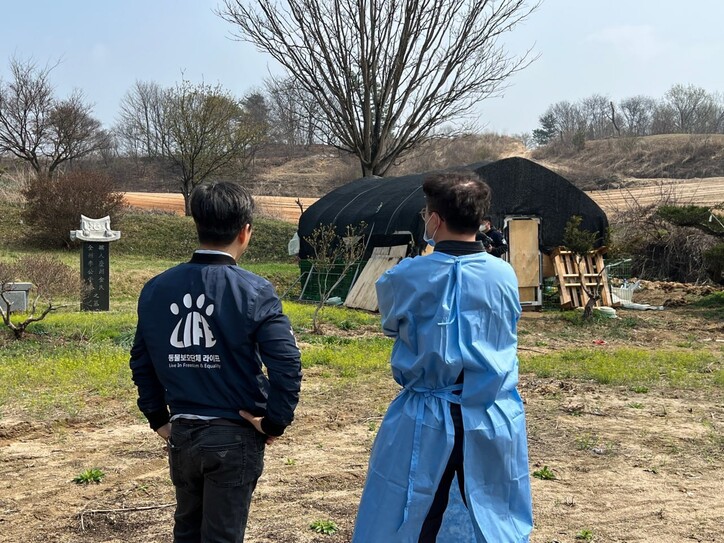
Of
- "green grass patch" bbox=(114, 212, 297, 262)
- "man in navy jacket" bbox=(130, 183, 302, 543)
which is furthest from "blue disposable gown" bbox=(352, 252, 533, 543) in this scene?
"green grass patch" bbox=(114, 212, 297, 262)

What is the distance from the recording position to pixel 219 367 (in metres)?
2.83

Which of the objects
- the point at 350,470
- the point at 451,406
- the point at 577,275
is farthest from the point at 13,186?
the point at 451,406

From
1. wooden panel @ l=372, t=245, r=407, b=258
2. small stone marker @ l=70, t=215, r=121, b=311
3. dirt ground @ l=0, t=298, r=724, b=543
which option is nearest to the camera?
dirt ground @ l=0, t=298, r=724, b=543

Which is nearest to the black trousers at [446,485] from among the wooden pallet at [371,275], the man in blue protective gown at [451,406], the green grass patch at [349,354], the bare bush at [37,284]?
the man in blue protective gown at [451,406]

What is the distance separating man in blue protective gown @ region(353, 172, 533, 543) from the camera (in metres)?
2.76

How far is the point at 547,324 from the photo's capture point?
14.5m

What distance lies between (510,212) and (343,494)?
13054 millimetres

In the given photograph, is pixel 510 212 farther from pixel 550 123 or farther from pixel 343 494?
pixel 550 123

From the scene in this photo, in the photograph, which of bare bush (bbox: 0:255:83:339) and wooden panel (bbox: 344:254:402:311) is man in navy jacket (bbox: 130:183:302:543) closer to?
bare bush (bbox: 0:255:83:339)

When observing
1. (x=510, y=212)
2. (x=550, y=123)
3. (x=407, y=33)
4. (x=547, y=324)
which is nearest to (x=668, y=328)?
(x=547, y=324)

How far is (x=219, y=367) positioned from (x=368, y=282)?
14494mm

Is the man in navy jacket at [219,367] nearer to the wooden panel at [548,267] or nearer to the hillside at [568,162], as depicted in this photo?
the wooden panel at [548,267]

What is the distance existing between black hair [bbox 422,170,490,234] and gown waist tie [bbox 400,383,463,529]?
0.60 m

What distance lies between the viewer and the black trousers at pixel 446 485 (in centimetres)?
280
